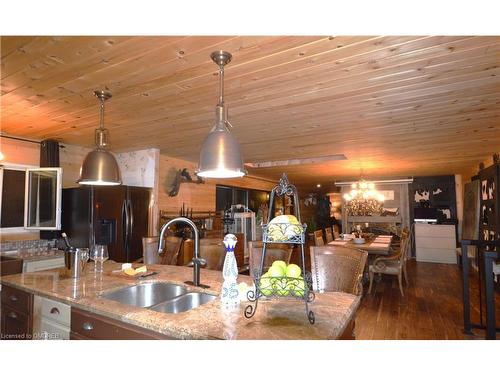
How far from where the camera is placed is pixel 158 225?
4.50 metres

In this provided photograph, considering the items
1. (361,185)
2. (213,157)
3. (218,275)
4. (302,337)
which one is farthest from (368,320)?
(361,185)

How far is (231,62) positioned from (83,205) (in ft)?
9.46

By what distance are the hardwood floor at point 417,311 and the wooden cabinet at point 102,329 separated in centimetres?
246

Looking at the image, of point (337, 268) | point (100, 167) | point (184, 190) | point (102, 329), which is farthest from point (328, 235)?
point (102, 329)

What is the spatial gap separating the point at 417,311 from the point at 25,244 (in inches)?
201

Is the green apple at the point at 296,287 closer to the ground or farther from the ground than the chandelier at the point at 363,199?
closer to the ground

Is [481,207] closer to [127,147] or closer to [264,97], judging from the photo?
[264,97]

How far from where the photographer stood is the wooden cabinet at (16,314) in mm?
1795

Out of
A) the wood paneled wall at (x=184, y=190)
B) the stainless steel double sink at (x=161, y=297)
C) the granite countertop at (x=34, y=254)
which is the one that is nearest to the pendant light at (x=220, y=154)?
the stainless steel double sink at (x=161, y=297)

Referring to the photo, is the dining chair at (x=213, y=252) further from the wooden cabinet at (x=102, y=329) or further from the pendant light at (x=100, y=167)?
the wooden cabinet at (x=102, y=329)

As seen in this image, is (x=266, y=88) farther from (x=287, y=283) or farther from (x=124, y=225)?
(x=124, y=225)

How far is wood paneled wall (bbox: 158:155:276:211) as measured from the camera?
4.82 metres

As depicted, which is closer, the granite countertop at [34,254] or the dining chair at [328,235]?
the granite countertop at [34,254]

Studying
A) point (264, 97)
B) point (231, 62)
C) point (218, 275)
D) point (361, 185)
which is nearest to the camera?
point (231, 62)
